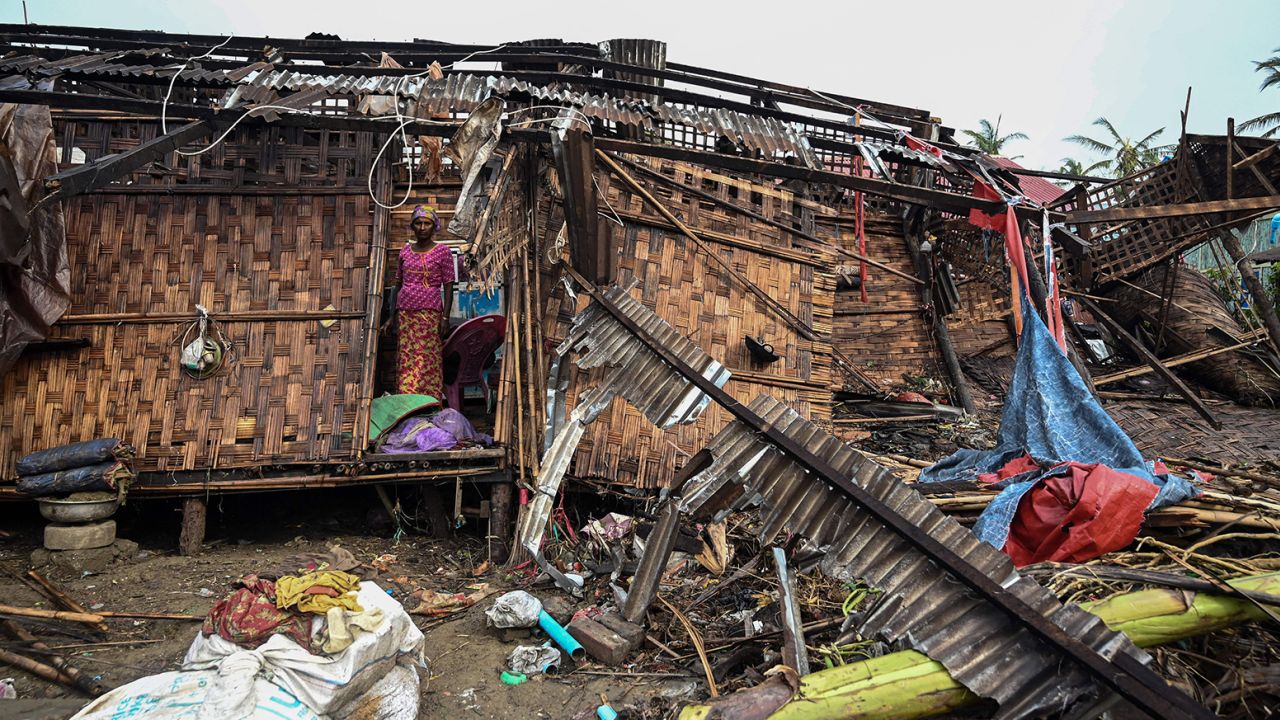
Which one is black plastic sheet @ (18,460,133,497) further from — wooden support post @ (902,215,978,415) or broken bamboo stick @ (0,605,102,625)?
wooden support post @ (902,215,978,415)

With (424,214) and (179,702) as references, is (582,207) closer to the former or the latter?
(424,214)

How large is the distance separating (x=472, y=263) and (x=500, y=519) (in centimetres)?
209

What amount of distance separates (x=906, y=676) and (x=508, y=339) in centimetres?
409

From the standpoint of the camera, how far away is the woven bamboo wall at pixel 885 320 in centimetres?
1098

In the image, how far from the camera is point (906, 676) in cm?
296

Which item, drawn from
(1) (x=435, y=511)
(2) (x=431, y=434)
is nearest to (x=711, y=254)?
(2) (x=431, y=434)

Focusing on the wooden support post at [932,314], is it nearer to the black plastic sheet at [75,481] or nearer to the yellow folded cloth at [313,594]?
the yellow folded cloth at [313,594]

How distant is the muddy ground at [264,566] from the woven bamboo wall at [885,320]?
6.90 metres

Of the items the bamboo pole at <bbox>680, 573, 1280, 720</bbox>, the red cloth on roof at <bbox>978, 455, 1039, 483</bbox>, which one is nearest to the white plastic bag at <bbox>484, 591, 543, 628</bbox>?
the bamboo pole at <bbox>680, 573, 1280, 720</bbox>

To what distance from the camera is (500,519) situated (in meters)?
5.93

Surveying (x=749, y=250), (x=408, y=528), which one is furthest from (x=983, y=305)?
(x=408, y=528)

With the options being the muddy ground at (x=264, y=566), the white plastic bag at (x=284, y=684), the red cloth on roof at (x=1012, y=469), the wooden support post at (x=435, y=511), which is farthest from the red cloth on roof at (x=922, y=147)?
the white plastic bag at (x=284, y=684)

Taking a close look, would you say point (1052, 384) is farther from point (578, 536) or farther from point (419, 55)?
point (419, 55)

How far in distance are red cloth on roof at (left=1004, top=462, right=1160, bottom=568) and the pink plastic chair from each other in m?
4.59
